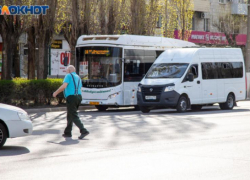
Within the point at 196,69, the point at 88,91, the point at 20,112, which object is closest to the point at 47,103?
the point at 88,91

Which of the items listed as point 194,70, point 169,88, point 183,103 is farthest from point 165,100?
point 194,70

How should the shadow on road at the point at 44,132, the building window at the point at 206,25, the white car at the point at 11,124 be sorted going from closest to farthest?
the white car at the point at 11,124 < the shadow on road at the point at 44,132 < the building window at the point at 206,25

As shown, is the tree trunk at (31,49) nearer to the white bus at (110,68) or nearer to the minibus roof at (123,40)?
the minibus roof at (123,40)

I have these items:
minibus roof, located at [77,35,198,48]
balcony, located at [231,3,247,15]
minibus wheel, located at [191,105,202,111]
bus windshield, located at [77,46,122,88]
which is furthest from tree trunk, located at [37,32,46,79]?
balcony, located at [231,3,247,15]

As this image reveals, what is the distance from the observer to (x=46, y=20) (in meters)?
26.8

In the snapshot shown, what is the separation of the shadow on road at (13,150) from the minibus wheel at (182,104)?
1096 cm

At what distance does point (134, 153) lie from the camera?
10633 mm

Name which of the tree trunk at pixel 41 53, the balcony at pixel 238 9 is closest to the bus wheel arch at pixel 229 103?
the tree trunk at pixel 41 53

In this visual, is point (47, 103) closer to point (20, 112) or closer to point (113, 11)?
point (113, 11)

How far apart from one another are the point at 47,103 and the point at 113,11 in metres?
8.12

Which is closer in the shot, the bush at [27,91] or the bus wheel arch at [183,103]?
the bus wheel arch at [183,103]

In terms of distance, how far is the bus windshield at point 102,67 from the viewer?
22.8 meters

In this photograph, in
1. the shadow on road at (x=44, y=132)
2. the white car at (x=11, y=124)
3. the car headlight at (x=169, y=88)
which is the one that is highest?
the car headlight at (x=169, y=88)

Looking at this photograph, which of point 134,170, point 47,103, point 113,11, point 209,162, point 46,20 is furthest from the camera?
point 113,11
